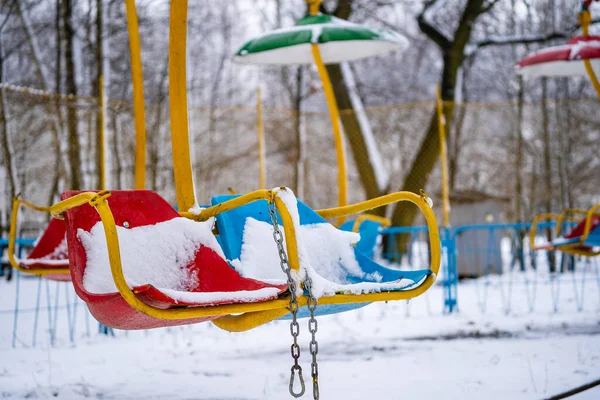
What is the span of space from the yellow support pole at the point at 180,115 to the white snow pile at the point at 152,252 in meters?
0.20

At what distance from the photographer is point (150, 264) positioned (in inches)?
96.0

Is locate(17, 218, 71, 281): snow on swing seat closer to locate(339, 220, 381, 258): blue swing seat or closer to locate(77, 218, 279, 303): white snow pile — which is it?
locate(77, 218, 279, 303): white snow pile

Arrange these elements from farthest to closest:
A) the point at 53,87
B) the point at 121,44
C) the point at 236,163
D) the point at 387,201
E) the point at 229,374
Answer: the point at 121,44 → the point at 53,87 → the point at 236,163 → the point at 229,374 → the point at 387,201

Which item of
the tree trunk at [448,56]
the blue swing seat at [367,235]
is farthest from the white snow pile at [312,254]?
the tree trunk at [448,56]

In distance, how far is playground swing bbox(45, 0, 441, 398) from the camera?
195 cm

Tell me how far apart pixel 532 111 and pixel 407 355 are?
1022 cm

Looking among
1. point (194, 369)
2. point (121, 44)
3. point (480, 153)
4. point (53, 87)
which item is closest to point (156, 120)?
point (53, 87)

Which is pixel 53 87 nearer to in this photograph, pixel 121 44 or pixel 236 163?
pixel 121 44

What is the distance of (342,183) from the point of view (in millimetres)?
4668

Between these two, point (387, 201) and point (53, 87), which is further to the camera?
point (53, 87)

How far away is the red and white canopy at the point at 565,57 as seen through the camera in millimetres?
5086

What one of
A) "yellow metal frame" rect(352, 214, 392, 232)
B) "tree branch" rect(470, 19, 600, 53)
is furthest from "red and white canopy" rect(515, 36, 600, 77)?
"tree branch" rect(470, 19, 600, 53)

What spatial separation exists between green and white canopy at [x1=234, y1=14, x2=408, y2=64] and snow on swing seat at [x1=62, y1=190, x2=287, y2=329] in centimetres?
226

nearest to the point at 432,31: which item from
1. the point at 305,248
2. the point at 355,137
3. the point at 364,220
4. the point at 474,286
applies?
the point at 355,137
